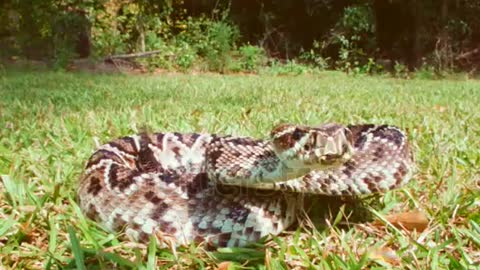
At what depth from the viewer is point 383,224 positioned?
9.01 ft

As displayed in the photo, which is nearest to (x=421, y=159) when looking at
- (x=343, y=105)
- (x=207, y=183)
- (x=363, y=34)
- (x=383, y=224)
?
(x=383, y=224)

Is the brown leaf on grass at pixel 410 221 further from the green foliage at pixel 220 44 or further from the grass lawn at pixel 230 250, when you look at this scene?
the green foliage at pixel 220 44

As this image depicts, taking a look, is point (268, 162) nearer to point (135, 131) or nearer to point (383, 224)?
point (383, 224)

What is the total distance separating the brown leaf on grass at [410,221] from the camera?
271cm

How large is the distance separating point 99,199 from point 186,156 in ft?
3.49

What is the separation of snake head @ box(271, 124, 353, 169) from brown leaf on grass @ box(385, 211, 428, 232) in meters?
0.65

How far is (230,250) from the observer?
250cm

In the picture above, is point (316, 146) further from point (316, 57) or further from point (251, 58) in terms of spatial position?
point (316, 57)

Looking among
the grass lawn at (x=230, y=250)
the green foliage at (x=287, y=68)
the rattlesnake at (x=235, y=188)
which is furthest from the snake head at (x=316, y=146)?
the green foliage at (x=287, y=68)

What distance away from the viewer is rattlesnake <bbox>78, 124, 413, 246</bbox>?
2.54 metres

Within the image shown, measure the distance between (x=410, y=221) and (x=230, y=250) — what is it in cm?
79

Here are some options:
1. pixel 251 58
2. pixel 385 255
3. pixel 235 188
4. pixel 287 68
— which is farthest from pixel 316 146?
pixel 251 58

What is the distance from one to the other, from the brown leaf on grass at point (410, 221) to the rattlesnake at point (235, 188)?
159mm

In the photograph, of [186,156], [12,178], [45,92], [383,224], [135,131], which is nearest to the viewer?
[383,224]
